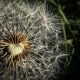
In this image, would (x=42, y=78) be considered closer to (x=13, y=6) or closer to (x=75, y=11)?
(x=13, y=6)

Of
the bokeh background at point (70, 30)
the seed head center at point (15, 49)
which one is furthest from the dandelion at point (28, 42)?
the bokeh background at point (70, 30)

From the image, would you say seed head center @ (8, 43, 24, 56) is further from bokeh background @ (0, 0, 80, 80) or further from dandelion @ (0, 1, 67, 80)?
bokeh background @ (0, 0, 80, 80)

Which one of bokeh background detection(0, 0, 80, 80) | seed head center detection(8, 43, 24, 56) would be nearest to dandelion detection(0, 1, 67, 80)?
seed head center detection(8, 43, 24, 56)

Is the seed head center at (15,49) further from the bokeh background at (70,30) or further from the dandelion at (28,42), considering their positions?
the bokeh background at (70,30)

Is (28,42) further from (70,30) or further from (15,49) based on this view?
(70,30)

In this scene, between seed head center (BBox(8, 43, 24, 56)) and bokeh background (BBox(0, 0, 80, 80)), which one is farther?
bokeh background (BBox(0, 0, 80, 80))

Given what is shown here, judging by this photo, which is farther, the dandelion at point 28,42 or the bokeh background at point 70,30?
the bokeh background at point 70,30

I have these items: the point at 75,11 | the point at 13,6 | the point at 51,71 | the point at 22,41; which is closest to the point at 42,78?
the point at 51,71

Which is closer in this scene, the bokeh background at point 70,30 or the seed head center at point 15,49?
the seed head center at point 15,49
